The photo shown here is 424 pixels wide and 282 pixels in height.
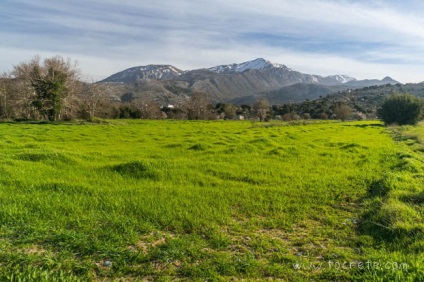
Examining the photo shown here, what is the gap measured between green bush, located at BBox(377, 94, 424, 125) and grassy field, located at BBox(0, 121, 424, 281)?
53.7 m

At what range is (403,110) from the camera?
59.1 metres

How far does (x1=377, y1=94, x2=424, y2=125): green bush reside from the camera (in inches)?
2309

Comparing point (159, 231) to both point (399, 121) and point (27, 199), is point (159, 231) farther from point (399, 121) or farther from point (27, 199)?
point (399, 121)

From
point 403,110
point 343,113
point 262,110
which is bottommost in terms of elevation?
point 343,113

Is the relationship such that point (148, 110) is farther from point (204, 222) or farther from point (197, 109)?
point (204, 222)

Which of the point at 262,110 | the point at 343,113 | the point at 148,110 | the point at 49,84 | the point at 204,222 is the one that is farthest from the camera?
the point at 262,110

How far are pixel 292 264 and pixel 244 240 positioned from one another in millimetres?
1395

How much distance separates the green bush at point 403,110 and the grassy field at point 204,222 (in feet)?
176

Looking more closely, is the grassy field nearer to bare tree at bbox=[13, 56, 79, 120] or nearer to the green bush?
bare tree at bbox=[13, 56, 79, 120]

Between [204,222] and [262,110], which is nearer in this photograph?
[204,222]

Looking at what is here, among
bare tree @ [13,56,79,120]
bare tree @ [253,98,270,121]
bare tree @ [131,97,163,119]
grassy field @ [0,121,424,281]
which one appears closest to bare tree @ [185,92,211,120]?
bare tree @ [131,97,163,119]

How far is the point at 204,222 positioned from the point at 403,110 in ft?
211

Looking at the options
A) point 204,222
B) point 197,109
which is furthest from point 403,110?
point 204,222

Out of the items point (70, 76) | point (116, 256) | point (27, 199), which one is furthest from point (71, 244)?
point (70, 76)
